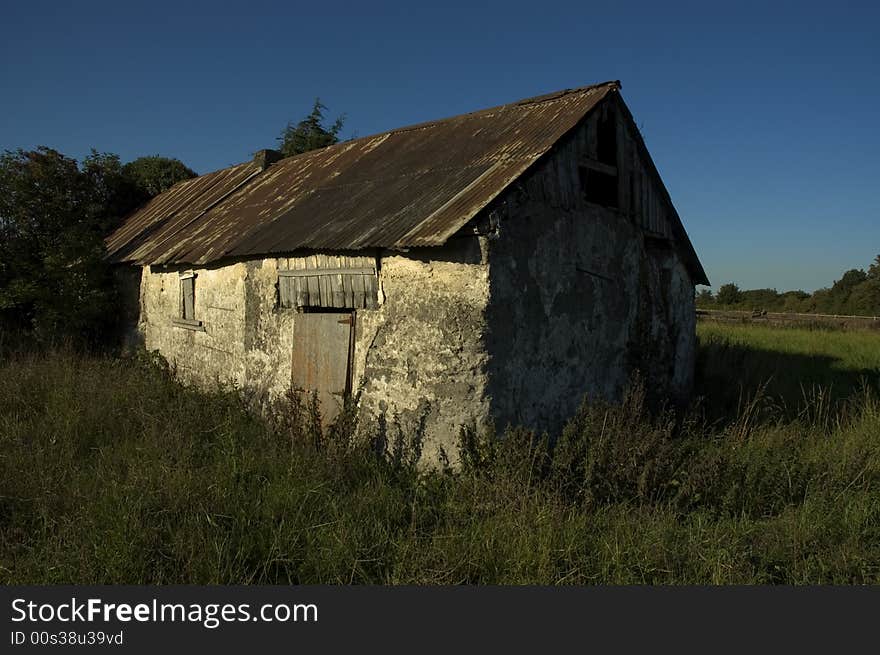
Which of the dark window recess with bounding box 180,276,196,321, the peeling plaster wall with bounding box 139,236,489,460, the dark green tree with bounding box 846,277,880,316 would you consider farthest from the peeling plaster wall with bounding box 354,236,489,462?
the dark green tree with bounding box 846,277,880,316

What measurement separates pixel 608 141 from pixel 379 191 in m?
2.96

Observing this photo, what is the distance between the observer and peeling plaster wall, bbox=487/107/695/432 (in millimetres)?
5844

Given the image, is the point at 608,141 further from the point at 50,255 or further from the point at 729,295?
the point at 729,295

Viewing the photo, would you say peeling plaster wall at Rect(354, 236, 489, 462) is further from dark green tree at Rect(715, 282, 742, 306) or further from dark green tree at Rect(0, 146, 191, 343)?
dark green tree at Rect(715, 282, 742, 306)

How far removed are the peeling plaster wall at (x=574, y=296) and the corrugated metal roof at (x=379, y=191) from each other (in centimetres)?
44

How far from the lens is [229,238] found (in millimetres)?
9016

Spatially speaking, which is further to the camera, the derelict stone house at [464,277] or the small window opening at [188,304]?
the small window opening at [188,304]

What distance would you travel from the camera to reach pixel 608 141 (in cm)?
766

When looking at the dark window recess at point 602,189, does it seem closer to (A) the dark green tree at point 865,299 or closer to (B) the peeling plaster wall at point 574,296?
(B) the peeling plaster wall at point 574,296

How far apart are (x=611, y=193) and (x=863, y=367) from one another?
27.2 ft

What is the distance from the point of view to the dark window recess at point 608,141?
24.7ft

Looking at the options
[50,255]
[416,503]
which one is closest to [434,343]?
[416,503]

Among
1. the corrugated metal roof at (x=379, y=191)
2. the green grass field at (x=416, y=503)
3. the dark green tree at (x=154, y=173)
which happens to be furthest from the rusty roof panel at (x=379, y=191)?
the dark green tree at (x=154, y=173)

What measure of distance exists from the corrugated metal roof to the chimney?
0.73 m
